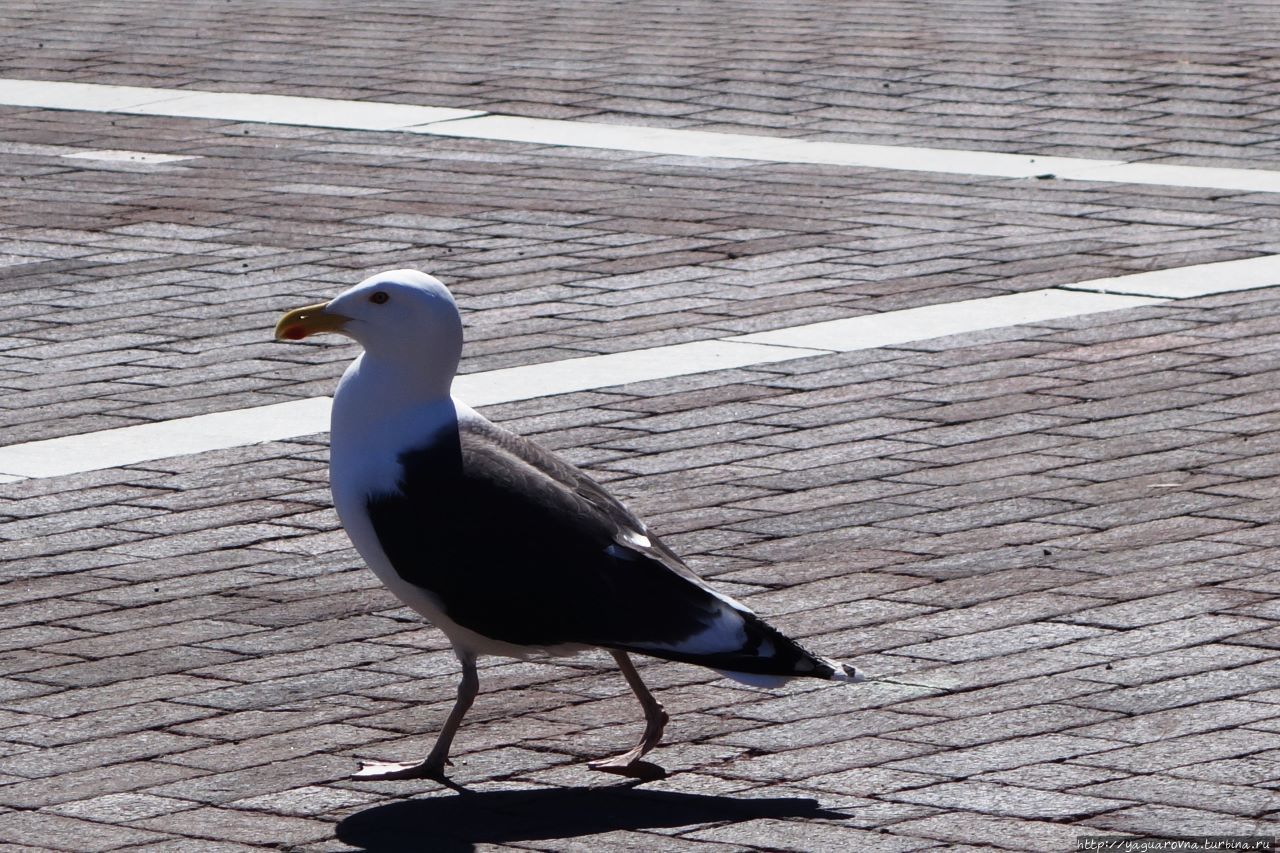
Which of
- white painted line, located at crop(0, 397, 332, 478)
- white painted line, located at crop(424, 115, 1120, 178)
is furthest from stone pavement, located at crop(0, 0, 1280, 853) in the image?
white painted line, located at crop(424, 115, 1120, 178)

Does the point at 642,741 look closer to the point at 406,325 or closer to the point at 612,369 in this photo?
the point at 406,325

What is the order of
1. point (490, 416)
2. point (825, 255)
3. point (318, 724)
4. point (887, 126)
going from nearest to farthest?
point (318, 724)
point (490, 416)
point (825, 255)
point (887, 126)

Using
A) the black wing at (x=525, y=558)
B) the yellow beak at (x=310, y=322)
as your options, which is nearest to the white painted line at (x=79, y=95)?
the yellow beak at (x=310, y=322)

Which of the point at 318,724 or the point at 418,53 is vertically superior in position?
the point at 418,53

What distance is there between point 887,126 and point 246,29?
6.58 meters

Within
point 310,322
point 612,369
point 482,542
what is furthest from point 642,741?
point 612,369

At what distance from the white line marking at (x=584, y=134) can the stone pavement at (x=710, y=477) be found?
0.25 m

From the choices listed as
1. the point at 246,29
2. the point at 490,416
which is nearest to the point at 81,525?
the point at 490,416

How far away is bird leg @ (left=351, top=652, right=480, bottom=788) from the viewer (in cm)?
511

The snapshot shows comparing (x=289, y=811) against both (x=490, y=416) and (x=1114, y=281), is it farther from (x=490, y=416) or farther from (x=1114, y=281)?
(x=1114, y=281)

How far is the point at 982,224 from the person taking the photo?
11281 millimetres

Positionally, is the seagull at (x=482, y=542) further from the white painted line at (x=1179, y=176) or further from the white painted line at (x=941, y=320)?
the white painted line at (x=1179, y=176)

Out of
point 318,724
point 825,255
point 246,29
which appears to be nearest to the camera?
point 318,724

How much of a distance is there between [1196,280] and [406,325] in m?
5.77
